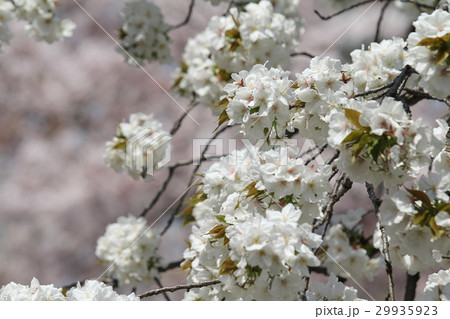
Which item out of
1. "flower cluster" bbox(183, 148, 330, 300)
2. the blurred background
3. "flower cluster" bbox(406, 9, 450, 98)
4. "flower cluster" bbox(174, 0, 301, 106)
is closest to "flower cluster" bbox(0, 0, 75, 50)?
"flower cluster" bbox(174, 0, 301, 106)

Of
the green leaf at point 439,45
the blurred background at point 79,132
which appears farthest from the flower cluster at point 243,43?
the blurred background at point 79,132

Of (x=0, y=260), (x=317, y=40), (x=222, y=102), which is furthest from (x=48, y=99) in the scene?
(x=222, y=102)

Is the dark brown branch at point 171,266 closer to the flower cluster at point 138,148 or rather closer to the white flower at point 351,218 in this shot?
the flower cluster at point 138,148

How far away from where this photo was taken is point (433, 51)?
61.6 inches

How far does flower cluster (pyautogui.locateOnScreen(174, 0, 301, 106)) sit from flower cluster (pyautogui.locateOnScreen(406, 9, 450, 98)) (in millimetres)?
1177

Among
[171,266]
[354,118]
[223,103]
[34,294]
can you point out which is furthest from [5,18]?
[354,118]

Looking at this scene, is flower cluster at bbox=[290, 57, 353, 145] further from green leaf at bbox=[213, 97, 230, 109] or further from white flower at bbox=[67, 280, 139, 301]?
white flower at bbox=[67, 280, 139, 301]

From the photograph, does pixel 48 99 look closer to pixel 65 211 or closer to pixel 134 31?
pixel 65 211

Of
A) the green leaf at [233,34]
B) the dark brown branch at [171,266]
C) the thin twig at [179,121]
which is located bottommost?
the dark brown branch at [171,266]

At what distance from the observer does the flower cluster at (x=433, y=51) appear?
1.54m

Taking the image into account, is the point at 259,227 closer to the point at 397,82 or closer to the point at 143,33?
the point at 397,82

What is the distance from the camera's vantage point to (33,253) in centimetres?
662

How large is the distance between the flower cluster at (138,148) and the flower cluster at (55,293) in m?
1.38

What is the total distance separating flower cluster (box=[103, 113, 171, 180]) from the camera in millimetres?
3109
